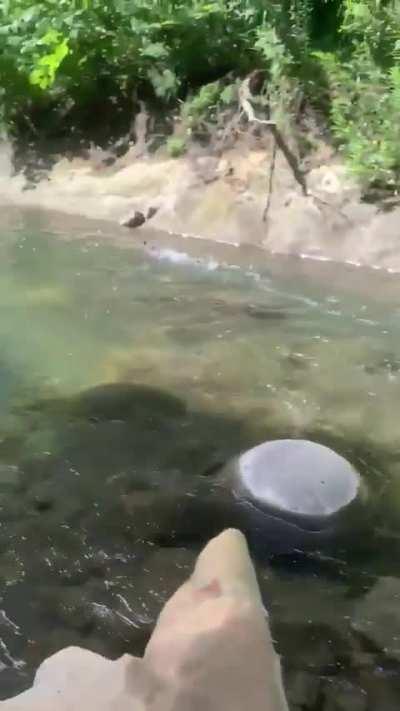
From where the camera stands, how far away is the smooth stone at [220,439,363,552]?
4.12 metres

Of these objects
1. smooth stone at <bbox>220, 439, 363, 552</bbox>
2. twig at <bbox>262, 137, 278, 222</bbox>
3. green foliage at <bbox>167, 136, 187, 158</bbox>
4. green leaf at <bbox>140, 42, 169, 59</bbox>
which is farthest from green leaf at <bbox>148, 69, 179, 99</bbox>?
smooth stone at <bbox>220, 439, 363, 552</bbox>

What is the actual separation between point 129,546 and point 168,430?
4.27 feet

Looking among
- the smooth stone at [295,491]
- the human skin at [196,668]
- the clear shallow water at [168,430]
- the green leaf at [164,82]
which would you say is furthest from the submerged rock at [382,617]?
the green leaf at [164,82]

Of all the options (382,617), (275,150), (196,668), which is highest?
(196,668)

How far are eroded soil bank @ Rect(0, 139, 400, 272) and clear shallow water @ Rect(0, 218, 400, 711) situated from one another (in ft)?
2.39

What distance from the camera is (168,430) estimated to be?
521cm

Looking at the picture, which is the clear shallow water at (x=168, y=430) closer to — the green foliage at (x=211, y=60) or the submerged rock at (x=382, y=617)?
the submerged rock at (x=382, y=617)

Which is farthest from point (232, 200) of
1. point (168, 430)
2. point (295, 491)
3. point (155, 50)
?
point (295, 491)

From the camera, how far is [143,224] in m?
10.8

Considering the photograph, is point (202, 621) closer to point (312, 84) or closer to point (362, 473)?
point (362, 473)

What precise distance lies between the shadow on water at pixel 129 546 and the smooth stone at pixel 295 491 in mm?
131

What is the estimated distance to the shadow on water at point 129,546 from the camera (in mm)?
3334

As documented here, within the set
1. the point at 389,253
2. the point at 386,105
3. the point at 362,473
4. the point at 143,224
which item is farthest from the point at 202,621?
the point at 143,224

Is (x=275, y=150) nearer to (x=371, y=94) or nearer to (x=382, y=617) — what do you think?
(x=371, y=94)
